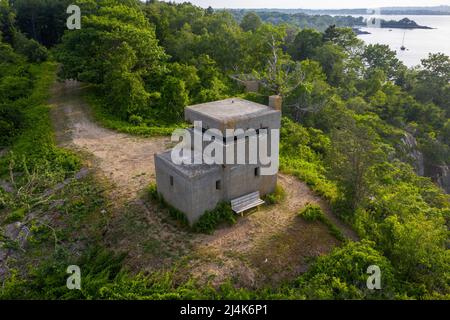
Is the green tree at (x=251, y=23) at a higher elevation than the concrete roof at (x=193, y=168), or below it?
higher

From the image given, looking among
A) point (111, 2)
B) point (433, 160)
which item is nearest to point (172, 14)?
point (111, 2)

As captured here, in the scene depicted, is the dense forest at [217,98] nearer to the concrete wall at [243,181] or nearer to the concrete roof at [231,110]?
the concrete wall at [243,181]

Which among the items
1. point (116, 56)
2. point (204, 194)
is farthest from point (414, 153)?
point (116, 56)

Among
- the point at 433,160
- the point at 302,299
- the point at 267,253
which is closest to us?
the point at 302,299

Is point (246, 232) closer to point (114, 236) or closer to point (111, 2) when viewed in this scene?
point (114, 236)

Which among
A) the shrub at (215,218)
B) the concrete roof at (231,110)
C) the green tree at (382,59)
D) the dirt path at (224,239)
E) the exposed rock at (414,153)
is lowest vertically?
the exposed rock at (414,153)

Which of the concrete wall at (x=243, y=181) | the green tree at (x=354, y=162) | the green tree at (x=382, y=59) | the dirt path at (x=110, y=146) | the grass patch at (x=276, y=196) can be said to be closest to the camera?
the concrete wall at (x=243, y=181)

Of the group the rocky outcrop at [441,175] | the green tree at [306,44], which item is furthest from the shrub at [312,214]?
the green tree at [306,44]
